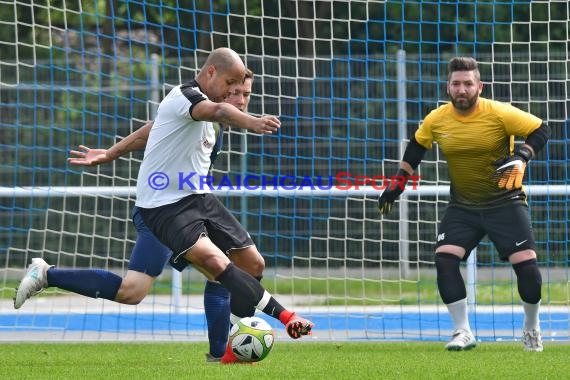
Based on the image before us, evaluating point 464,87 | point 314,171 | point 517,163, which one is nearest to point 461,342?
point 517,163

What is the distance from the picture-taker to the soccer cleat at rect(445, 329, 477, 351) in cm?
847

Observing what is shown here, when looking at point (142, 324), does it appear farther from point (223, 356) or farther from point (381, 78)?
point (223, 356)

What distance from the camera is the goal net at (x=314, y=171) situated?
35.0ft

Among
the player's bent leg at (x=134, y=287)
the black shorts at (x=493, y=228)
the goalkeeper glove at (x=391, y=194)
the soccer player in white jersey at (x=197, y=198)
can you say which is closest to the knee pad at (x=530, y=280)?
the black shorts at (x=493, y=228)

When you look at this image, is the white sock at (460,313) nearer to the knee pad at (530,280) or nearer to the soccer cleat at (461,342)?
the soccer cleat at (461,342)

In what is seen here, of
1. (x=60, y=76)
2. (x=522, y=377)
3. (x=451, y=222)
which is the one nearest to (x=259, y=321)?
(x=522, y=377)

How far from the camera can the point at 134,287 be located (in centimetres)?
756

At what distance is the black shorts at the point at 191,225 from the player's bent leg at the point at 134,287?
32 centimetres

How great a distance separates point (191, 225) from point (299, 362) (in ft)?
4.10

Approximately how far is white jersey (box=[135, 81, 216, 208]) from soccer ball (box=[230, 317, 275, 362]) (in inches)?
32.9

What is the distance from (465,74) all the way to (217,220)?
7.44 ft

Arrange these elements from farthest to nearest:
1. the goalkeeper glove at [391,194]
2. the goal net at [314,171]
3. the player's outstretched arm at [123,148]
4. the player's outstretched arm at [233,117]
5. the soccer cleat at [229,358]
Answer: the goal net at [314,171] → the goalkeeper glove at [391,194] → the player's outstretched arm at [123,148] → the soccer cleat at [229,358] → the player's outstretched arm at [233,117]

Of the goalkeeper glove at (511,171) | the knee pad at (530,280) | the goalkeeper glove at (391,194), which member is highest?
the goalkeeper glove at (511,171)

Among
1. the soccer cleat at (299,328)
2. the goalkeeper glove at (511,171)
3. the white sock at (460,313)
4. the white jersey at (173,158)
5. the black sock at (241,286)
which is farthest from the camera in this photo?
the white sock at (460,313)
